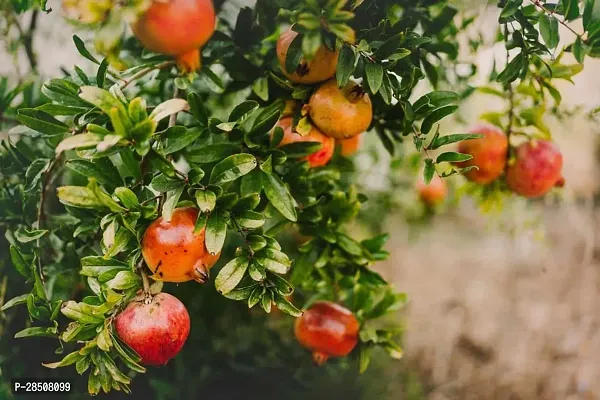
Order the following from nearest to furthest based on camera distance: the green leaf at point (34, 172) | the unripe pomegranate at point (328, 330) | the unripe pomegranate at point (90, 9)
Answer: the unripe pomegranate at point (90, 9) < the green leaf at point (34, 172) < the unripe pomegranate at point (328, 330)

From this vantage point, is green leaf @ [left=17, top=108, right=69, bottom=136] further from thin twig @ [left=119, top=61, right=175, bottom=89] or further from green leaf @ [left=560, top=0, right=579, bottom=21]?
green leaf @ [left=560, top=0, right=579, bottom=21]

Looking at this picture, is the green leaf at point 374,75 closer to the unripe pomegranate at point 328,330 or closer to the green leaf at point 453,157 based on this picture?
the green leaf at point 453,157

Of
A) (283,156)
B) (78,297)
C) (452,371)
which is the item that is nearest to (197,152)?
(283,156)

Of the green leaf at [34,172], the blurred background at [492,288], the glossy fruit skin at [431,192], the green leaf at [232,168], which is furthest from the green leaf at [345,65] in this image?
the glossy fruit skin at [431,192]

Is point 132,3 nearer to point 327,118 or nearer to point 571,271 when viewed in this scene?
point 327,118

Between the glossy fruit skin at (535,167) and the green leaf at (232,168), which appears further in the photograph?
the glossy fruit skin at (535,167)

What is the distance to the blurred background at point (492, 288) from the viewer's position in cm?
160

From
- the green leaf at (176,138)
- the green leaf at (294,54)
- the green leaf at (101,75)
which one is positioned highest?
the green leaf at (294,54)

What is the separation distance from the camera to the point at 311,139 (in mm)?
701

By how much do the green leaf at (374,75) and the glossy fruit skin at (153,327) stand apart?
0.30 m

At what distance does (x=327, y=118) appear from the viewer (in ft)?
2.20

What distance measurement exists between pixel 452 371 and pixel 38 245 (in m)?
1.43

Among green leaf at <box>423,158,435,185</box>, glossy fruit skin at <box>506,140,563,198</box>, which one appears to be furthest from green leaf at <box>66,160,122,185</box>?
glossy fruit skin at <box>506,140,563,198</box>

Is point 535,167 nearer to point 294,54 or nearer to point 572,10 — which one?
point 572,10
